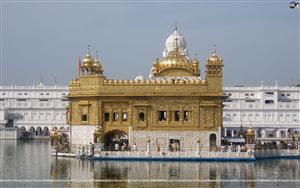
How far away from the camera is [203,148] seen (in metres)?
42.6

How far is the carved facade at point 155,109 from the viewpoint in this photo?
141 ft

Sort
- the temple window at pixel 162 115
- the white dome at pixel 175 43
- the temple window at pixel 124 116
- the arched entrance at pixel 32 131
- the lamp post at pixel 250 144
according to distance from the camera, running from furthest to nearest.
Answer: the arched entrance at pixel 32 131
the white dome at pixel 175 43
the temple window at pixel 124 116
the temple window at pixel 162 115
the lamp post at pixel 250 144

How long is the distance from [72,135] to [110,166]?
8.95m

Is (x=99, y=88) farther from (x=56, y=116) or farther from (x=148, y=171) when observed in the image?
(x=56, y=116)

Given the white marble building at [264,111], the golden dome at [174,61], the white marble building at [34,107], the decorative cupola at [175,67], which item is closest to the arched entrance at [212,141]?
the decorative cupola at [175,67]

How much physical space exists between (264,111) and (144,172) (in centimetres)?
6140

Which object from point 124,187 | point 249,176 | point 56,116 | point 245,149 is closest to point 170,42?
point 245,149

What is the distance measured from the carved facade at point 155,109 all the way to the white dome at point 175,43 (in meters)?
9.65

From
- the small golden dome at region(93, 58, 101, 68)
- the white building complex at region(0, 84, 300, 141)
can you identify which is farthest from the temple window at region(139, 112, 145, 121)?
the white building complex at region(0, 84, 300, 141)

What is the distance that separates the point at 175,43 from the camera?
176 ft

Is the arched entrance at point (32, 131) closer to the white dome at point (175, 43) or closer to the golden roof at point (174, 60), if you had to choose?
the white dome at point (175, 43)

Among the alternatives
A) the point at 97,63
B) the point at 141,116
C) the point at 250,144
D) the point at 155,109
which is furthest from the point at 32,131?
the point at 250,144

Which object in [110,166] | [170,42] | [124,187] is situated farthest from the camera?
[170,42]

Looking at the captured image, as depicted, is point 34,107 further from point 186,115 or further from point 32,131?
point 186,115
